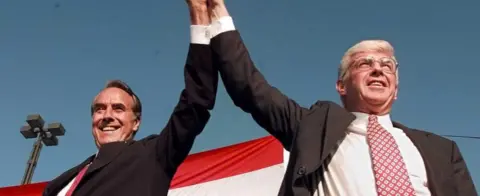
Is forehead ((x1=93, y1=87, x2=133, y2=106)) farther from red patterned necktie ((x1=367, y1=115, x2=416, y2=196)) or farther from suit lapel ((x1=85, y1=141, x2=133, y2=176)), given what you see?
red patterned necktie ((x1=367, y1=115, x2=416, y2=196))

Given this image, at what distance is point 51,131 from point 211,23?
9.70 meters

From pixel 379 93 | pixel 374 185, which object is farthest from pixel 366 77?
pixel 374 185

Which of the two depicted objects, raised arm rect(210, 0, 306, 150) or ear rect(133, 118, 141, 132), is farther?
ear rect(133, 118, 141, 132)

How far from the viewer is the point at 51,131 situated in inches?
460

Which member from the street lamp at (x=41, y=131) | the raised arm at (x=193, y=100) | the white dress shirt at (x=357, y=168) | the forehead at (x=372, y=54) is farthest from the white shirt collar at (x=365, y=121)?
the street lamp at (x=41, y=131)

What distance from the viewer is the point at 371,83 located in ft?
8.21

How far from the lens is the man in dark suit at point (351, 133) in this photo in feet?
7.17

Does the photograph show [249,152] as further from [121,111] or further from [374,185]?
[374,185]

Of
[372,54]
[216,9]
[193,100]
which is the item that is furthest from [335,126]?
[216,9]

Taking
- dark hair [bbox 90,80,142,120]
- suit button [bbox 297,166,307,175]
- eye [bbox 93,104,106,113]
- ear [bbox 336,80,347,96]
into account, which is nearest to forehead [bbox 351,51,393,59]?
ear [bbox 336,80,347,96]

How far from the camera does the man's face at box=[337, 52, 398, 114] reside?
2.48 m

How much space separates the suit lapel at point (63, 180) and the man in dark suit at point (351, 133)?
2.93 ft

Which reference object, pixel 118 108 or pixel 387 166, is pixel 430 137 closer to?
pixel 387 166

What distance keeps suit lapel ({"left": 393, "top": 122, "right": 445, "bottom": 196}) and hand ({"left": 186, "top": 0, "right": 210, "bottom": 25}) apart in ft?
2.77
